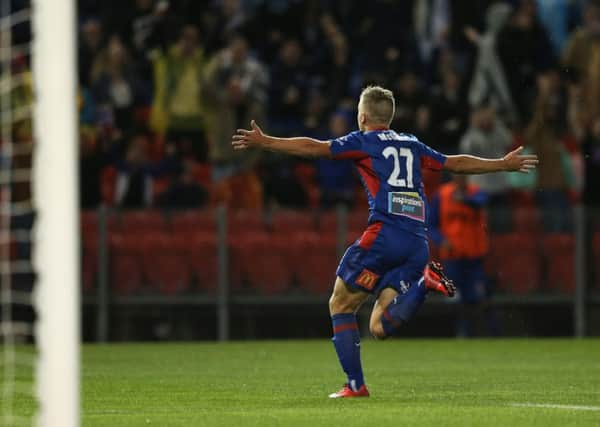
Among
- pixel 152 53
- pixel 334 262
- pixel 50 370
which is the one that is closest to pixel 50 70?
pixel 50 370

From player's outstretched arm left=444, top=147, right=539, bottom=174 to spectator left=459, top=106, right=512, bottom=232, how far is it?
903 cm

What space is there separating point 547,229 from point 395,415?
1094cm

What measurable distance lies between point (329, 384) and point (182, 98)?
9.51m

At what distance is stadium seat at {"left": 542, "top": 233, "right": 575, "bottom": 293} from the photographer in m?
18.8

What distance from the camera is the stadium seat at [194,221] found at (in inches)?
739

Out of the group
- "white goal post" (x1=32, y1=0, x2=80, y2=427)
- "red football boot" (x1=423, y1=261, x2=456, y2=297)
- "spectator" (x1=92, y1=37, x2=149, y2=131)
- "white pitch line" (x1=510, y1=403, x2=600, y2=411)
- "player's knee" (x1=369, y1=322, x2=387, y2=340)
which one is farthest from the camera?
"spectator" (x1=92, y1=37, x2=149, y2=131)

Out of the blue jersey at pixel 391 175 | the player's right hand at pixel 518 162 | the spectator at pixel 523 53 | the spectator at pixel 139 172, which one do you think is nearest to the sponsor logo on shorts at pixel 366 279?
the blue jersey at pixel 391 175

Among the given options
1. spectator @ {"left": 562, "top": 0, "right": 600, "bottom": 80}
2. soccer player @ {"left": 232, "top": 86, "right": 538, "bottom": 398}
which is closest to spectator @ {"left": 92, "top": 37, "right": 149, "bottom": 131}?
spectator @ {"left": 562, "top": 0, "right": 600, "bottom": 80}

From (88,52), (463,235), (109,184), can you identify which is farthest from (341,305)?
(88,52)

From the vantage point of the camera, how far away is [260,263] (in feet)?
62.0

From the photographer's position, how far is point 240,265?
744 inches

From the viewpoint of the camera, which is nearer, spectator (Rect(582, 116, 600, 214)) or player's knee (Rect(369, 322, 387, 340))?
player's knee (Rect(369, 322, 387, 340))

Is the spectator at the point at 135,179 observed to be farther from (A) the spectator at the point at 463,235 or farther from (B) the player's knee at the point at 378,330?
(B) the player's knee at the point at 378,330

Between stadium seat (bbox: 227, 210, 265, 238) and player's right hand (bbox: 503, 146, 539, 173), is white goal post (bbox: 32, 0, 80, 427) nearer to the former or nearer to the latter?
player's right hand (bbox: 503, 146, 539, 173)
